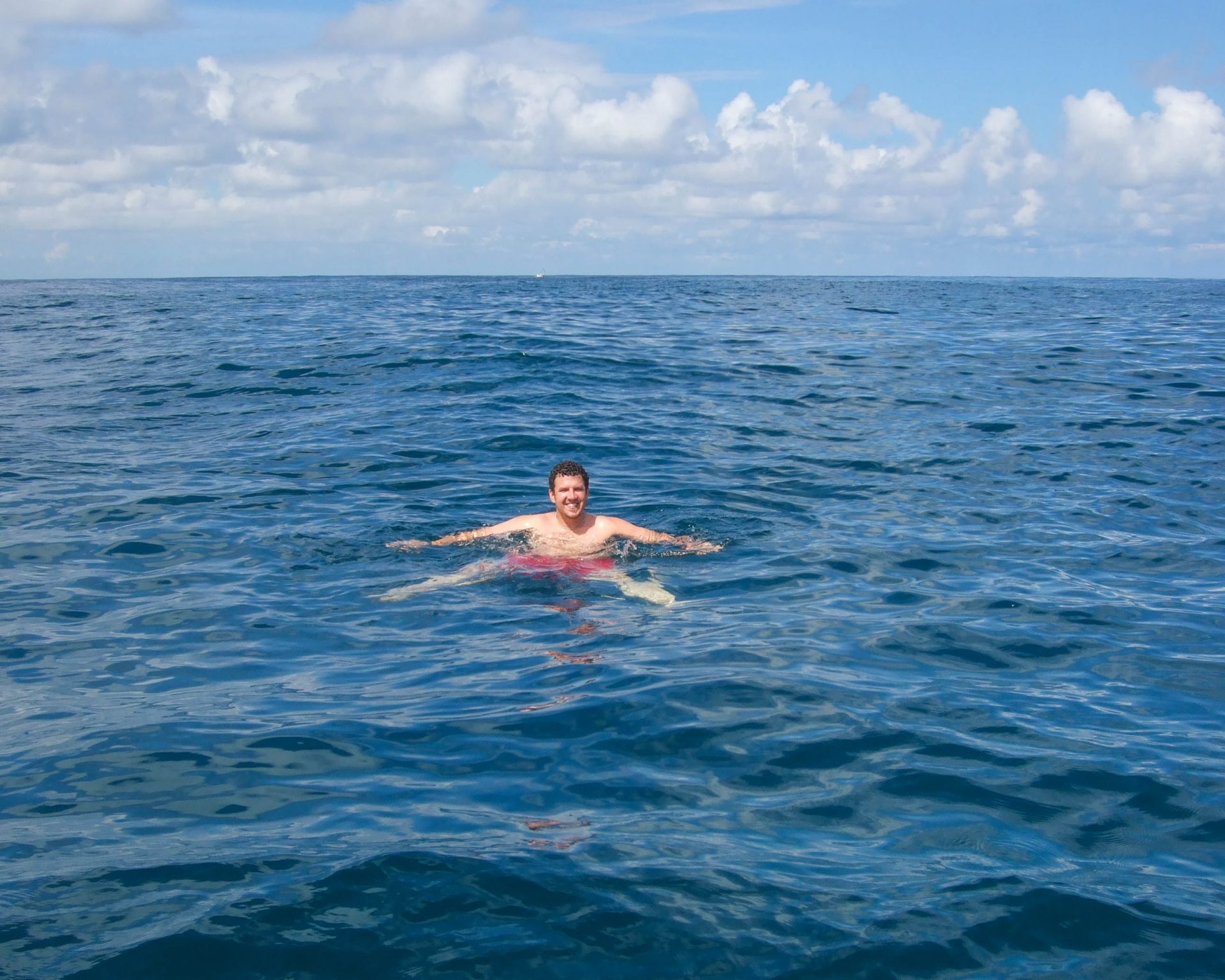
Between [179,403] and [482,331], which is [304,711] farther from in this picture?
[482,331]

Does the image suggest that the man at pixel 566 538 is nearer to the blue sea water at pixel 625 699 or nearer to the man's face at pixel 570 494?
the man's face at pixel 570 494

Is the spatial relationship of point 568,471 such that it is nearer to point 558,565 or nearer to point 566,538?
Result: point 566,538

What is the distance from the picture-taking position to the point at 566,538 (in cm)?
1116

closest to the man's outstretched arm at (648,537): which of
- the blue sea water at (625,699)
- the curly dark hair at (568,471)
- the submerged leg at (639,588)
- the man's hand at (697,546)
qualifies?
the man's hand at (697,546)

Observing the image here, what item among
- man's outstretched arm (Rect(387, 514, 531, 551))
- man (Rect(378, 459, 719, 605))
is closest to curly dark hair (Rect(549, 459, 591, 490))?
man (Rect(378, 459, 719, 605))

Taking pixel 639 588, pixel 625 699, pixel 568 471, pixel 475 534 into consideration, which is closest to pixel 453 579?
pixel 475 534

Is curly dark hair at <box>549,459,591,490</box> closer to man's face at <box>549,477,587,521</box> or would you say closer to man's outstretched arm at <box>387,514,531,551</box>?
man's face at <box>549,477,587,521</box>

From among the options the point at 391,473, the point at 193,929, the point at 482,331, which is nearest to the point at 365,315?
the point at 482,331

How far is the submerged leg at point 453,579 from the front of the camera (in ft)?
31.4

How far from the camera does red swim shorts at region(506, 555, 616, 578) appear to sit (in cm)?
1047

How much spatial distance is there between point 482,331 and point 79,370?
9525 mm

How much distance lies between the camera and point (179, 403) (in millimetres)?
19172

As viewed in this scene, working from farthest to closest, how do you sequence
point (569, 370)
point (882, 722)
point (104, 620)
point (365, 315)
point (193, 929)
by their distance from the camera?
1. point (365, 315)
2. point (569, 370)
3. point (104, 620)
4. point (882, 722)
5. point (193, 929)

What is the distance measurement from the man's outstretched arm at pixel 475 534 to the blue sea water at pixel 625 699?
147mm
